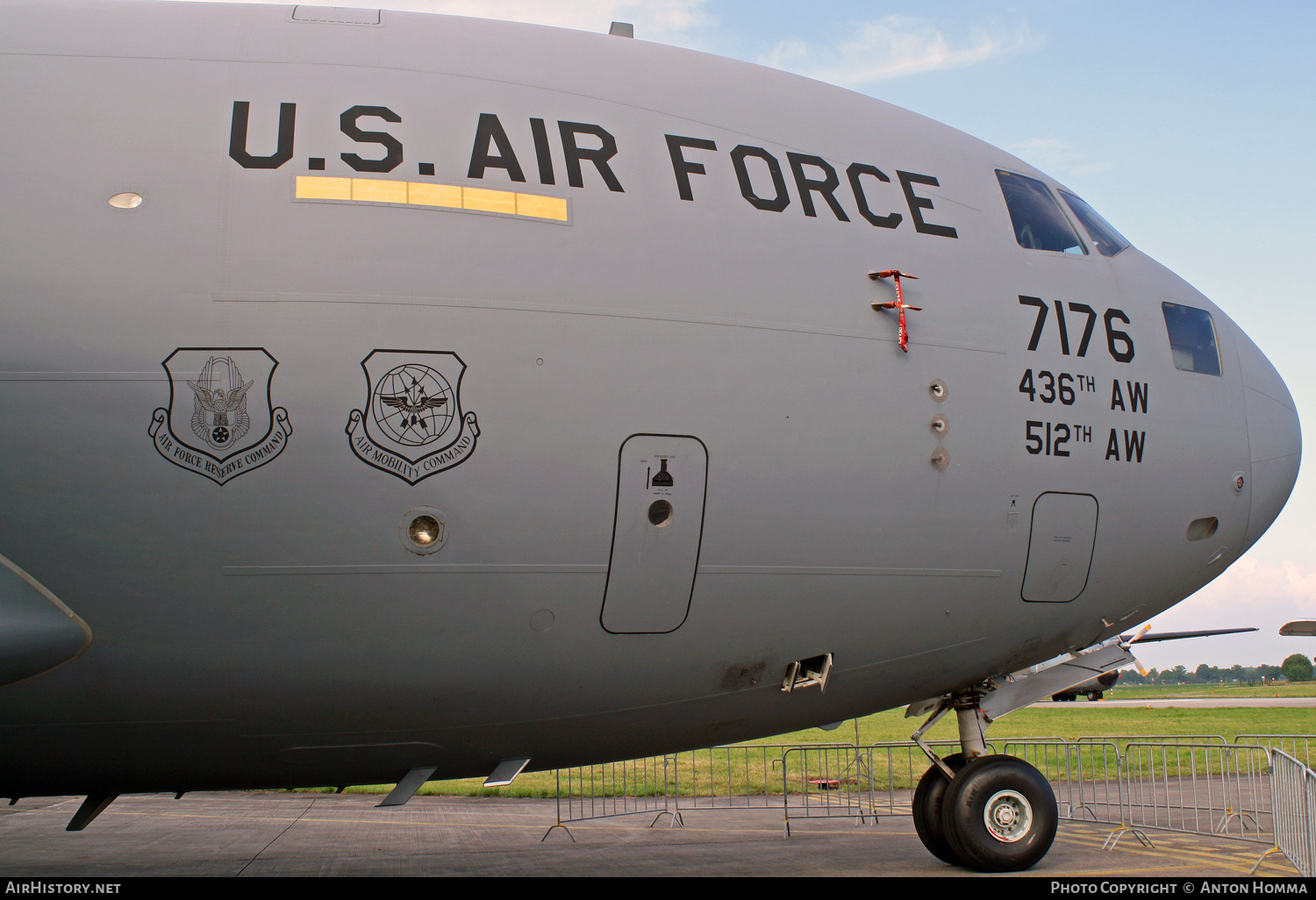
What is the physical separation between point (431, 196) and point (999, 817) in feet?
18.8

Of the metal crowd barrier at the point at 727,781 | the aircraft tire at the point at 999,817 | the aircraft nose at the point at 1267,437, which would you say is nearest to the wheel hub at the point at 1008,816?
the aircraft tire at the point at 999,817

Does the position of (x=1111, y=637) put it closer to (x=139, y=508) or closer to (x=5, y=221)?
(x=139, y=508)

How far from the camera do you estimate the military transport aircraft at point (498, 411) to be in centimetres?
502

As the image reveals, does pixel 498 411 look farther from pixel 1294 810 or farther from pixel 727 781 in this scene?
pixel 727 781

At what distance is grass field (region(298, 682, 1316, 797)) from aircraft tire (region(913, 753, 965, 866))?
6815mm

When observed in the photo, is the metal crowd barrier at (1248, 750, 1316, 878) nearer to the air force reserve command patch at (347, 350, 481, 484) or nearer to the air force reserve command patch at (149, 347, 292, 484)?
the air force reserve command patch at (347, 350, 481, 484)

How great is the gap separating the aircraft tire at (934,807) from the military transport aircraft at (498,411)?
3.59 feet

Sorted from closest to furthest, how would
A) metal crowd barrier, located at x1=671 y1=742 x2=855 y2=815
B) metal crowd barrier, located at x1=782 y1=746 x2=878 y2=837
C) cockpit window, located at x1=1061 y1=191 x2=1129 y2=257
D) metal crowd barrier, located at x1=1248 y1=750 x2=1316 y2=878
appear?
cockpit window, located at x1=1061 y1=191 x2=1129 y2=257 → metal crowd barrier, located at x1=1248 y1=750 x2=1316 y2=878 → metal crowd barrier, located at x1=782 y1=746 x2=878 y2=837 → metal crowd barrier, located at x1=671 y1=742 x2=855 y2=815

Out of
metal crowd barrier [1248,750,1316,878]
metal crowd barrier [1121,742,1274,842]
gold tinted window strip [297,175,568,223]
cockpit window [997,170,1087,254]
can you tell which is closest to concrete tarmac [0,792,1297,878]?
metal crowd barrier [1248,750,1316,878]

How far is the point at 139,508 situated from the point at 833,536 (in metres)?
3.75

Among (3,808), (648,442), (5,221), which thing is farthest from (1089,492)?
(3,808)

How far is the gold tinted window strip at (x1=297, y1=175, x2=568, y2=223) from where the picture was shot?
210 inches

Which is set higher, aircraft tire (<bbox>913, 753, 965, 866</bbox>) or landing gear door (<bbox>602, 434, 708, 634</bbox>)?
landing gear door (<bbox>602, 434, 708, 634</bbox>)

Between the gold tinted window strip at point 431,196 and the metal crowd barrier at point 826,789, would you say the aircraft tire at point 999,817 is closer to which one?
the metal crowd barrier at point 826,789
